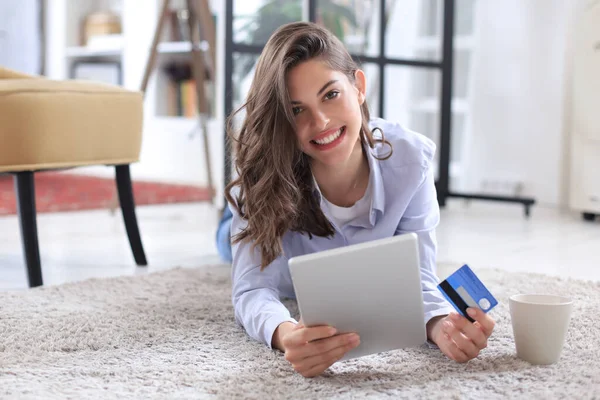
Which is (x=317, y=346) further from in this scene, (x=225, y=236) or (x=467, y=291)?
(x=225, y=236)

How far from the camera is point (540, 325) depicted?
1.17 meters

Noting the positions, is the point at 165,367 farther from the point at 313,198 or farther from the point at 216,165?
the point at 216,165

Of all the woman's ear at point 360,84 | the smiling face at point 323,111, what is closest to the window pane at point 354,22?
the woman's ear at point 360,84

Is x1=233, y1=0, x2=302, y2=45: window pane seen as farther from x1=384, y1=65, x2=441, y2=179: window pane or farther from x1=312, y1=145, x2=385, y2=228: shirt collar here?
x1=312, y1=145, x2=385, y2=228: shirt collar

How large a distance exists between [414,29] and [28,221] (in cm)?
226

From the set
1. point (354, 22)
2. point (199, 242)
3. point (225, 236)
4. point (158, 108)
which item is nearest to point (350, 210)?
point (225, 236)

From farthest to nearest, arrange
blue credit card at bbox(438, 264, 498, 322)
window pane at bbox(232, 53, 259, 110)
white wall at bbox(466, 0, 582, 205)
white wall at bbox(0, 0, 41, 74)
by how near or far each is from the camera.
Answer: white wall at bbox(0, 0, 41, 74) < white wall at bbox(466, 0, 582, 205) < window pane at bbox(232, 53, 259, 110) < blue credit card at bbox(438, 264, 498, 322)

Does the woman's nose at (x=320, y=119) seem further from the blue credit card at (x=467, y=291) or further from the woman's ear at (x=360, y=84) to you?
the blue credit card at (x=467, y=291)

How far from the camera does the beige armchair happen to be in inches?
71.2

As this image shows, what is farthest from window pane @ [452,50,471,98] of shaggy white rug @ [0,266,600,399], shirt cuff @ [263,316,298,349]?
shirt cuff @ [263,316,298,349]

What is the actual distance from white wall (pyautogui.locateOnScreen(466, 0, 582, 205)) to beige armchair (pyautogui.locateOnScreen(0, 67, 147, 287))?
7.23 ft

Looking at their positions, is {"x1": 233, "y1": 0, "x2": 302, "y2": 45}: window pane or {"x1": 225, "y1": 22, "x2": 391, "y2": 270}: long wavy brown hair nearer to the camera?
{"x1": 225, "y1": 22, "x2": 391, "y2": 270}: long wavy brown hair

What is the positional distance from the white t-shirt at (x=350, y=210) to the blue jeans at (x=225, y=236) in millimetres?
612

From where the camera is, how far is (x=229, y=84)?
9.26ft
